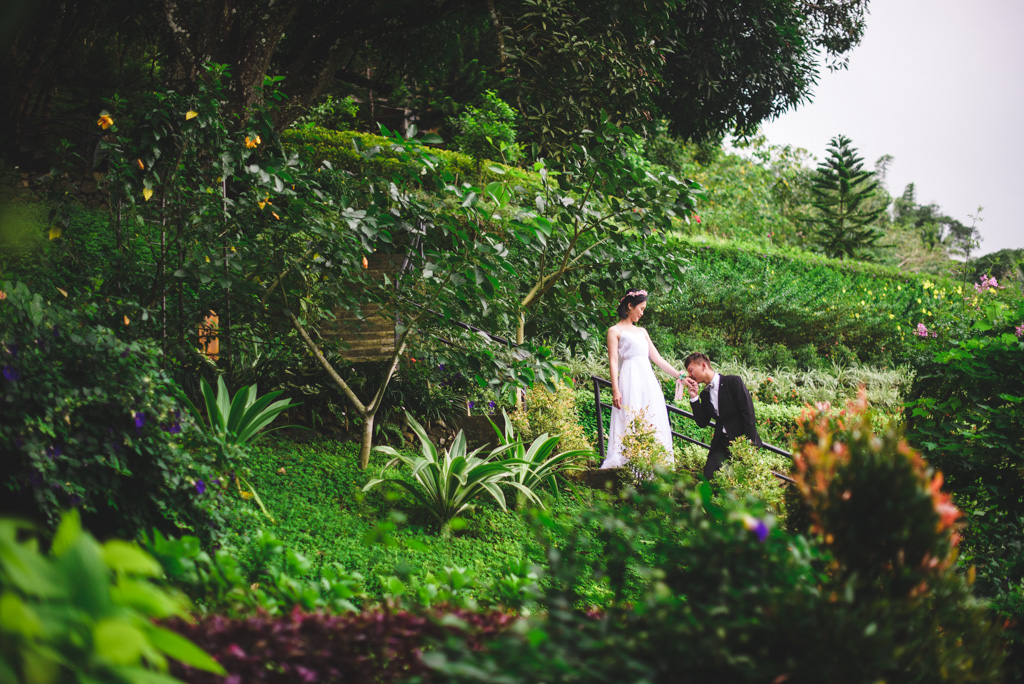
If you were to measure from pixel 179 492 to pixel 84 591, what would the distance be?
162 centimetres

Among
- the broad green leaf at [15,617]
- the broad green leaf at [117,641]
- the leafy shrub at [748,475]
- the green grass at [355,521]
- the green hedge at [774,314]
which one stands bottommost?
the green grass at [355,521]

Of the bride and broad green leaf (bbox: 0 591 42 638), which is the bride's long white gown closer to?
the bride

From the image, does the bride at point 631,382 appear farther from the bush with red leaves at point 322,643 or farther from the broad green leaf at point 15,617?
the broad green leaf at point 15,617

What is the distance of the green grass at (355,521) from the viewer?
305cm

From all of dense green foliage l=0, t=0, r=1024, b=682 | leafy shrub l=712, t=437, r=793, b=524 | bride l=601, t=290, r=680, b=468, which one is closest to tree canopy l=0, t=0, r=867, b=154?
dense green foliage l=0, t=0, r=1024, b=682

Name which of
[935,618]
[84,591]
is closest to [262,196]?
[84,591]

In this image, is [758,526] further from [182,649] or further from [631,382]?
[631,382]

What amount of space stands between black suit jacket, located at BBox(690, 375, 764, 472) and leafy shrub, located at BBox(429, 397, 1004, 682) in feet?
10.1

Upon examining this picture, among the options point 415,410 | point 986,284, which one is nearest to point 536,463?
point 415,410

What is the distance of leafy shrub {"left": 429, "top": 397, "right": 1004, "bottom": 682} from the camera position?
50.8 inches

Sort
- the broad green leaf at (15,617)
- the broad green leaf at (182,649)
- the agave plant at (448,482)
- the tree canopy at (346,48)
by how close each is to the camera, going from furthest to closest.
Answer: the tree canopy at (346,48) < the agave plant at (448,482) < the broad green leaf at (182,649) < the broad green leaf at (15,617)

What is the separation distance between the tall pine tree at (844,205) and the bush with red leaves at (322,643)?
1780 cm

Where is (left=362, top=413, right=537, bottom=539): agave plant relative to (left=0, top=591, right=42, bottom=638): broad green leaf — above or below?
below

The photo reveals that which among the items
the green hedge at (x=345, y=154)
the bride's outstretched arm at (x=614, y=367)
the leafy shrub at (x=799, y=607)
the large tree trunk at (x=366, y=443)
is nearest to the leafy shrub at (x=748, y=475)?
the bride's outstretched arm at (x=614, y=367)
